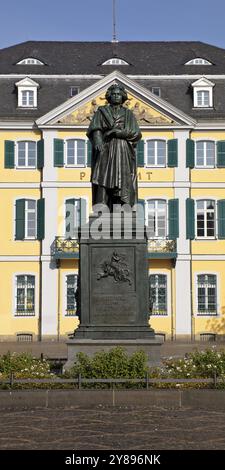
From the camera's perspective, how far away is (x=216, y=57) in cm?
3634

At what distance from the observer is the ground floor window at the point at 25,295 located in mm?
31000

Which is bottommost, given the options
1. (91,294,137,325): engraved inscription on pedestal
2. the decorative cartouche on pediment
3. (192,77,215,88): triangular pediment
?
(91,294,137,325): engraved inscription on pedestal

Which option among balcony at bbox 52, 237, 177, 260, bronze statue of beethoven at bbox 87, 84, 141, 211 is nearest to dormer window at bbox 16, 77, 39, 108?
balcony at bbox 52, 237, 177, 260

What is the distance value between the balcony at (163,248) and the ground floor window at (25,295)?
4996mm

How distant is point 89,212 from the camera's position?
31.2 m

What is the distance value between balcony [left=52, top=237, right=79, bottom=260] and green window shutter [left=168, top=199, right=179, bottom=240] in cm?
387

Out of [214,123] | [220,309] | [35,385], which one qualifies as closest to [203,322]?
[220,309]

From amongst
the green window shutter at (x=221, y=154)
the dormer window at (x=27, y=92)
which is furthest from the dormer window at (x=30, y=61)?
the green window shutter at (x=221, y=154)

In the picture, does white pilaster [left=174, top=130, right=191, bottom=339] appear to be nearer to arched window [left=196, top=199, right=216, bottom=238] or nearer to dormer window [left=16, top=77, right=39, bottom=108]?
arched window [left=196, top=199, right=216, bottom=238]

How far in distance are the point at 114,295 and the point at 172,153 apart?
21.1 m

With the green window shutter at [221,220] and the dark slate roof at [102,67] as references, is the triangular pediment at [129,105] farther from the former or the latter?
the green window shutter at [221,220]

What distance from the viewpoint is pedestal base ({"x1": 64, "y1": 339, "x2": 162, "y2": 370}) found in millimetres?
10844
